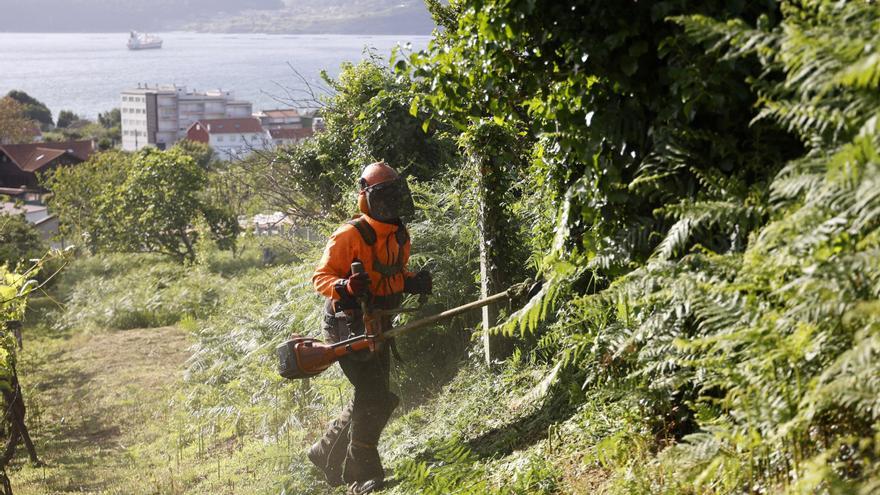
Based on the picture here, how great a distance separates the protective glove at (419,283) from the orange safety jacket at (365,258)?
0.16ft

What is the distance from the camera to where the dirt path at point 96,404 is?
10.1 m

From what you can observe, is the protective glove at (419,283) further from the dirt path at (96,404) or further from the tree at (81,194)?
the tree at (81,194)

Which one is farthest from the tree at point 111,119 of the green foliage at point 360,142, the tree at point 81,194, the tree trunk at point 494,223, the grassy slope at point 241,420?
the tree trunk at point 494,223

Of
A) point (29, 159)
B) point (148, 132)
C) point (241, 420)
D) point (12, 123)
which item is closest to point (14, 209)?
point (241, 420)

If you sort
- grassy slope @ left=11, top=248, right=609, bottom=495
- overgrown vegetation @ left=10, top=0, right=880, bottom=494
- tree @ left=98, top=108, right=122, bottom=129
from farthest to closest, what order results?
tree @ left=98, top=108, right=122, bottom=129 < grassy slope @ left=11, top=248, right=609, bottom=495 < overgrown vegetation @ left=10, top=0, right=880, bottom=494

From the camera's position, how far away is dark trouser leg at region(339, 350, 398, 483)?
6953mm

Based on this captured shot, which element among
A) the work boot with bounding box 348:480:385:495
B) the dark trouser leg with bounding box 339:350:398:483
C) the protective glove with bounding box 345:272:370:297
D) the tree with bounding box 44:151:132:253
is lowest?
the tree with bounding box 44:151:132:253

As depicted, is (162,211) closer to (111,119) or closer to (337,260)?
(337,260)

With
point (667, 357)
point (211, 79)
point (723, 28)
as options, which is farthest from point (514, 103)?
point (211, 79)

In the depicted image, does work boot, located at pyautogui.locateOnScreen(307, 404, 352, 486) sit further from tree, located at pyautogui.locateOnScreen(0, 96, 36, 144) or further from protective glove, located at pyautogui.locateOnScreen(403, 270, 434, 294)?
tree, located at pyautogui.locateOnScreen(0, 96, 36, 144)

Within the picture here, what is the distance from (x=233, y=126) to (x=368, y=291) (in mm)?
123033

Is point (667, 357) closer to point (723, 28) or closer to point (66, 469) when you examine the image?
point (723, 28)

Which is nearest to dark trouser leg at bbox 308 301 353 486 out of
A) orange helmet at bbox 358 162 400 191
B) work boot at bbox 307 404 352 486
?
work boot at bbox 307 404 352 486

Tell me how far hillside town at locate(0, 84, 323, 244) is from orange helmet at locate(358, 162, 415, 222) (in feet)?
94.5
